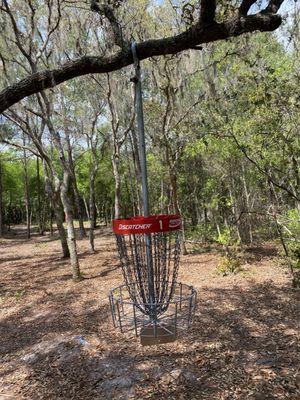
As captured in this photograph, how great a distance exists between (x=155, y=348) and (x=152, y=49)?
4.33 meters

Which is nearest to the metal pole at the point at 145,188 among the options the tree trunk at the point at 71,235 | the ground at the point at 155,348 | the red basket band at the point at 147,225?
the red basket band at the point at 147,225

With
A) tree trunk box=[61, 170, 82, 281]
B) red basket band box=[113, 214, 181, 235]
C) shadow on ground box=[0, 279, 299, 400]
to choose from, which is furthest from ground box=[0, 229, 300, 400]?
red basket band box=[113, 214, 181, 235]

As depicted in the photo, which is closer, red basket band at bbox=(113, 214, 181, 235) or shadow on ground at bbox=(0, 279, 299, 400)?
red basket band at bbox=(113, 214, 181, 235)

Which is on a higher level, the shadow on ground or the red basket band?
the red basket band

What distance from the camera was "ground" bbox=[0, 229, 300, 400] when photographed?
432cm

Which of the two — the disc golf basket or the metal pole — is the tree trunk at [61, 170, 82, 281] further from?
the metal pole

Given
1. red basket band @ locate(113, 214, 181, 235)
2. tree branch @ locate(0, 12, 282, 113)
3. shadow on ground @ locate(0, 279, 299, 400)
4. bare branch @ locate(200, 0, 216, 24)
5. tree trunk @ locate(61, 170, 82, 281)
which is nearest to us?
red basket band @ locate(113, 214, 181, 235)

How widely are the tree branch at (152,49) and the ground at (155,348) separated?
355 cm

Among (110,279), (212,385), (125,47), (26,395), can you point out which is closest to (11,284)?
(110,279)

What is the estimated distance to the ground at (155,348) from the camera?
14.2 feet

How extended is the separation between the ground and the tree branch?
355 cm

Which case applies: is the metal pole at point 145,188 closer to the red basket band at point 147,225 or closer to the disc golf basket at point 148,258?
the disc golf basket at point 148,258

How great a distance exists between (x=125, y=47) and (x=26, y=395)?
4.20 m

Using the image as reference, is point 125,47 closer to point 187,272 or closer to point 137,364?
point 137,364
